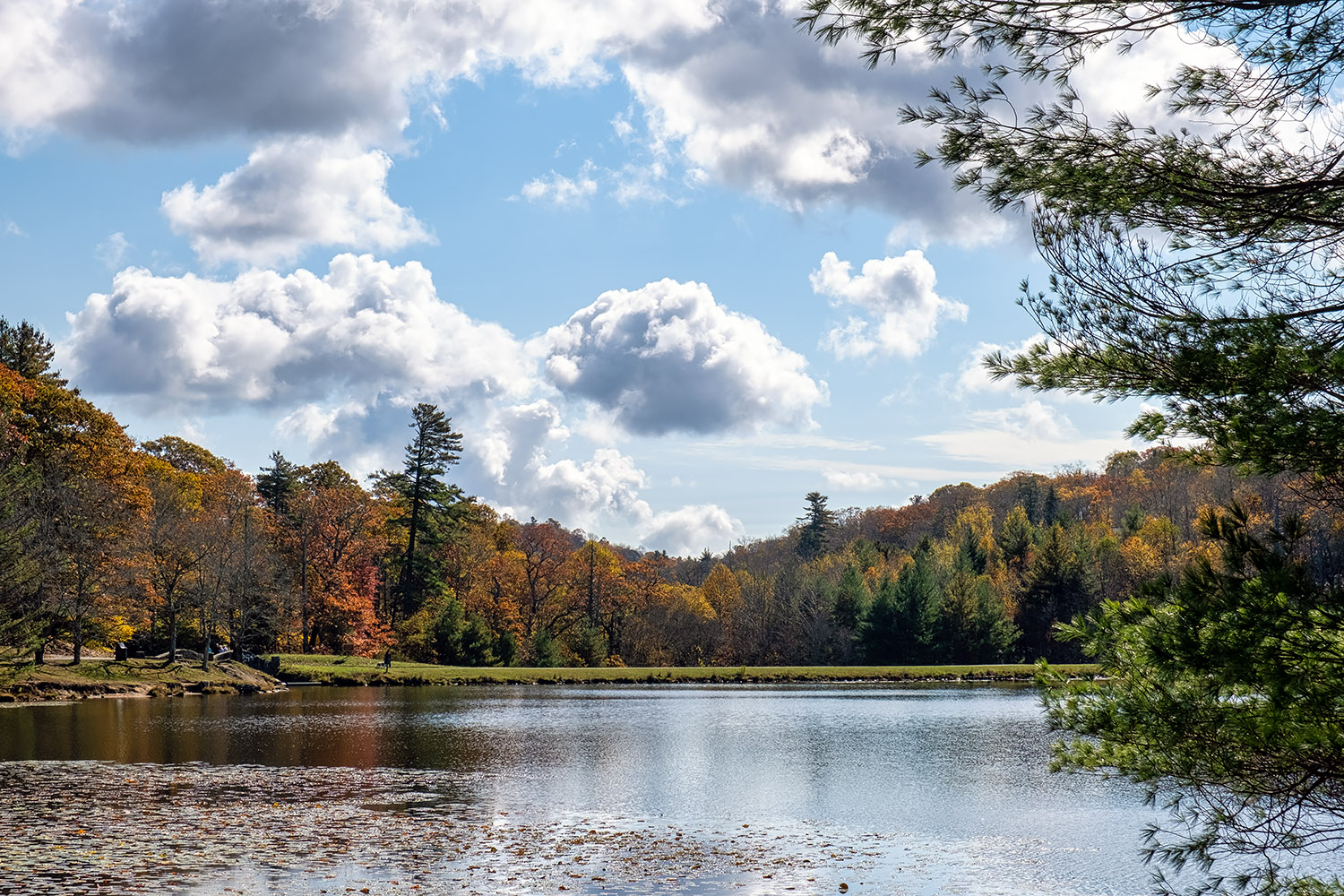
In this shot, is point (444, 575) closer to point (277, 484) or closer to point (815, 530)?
point (277, 484)

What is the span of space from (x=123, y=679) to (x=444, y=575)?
35.6 metres

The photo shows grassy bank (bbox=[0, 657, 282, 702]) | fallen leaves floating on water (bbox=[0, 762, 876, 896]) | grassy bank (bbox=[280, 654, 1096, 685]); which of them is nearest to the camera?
fallen leaves floating on water (bbox=[0, 762, 876, 896])

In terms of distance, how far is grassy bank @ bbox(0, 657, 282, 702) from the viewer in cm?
3953

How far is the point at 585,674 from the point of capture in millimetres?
64875

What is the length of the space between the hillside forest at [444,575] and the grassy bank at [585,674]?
12.7 feet

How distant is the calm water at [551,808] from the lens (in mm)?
12094

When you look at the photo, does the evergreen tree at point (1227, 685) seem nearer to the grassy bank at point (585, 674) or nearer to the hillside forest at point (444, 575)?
the hillside forest at point (444, 575)

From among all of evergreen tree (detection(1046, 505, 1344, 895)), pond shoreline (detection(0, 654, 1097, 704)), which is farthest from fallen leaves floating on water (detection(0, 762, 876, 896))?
pond shoreline (detection(0, 654, 1097, 704))

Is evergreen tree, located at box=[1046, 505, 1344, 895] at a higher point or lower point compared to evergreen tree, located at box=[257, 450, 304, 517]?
lower

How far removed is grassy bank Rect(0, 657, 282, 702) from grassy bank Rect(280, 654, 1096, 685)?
5.13m

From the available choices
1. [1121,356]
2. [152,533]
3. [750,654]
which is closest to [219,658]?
[152,533]

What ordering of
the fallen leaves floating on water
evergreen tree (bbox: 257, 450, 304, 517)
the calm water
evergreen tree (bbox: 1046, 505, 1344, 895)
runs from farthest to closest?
evergreen tree (bbox: 257, 450, 304, 517)
the calm water
the fallen leaves floating on water
evergreen tree (bbox: 1046, 505, 1344, 895)

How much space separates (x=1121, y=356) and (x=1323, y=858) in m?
9.18

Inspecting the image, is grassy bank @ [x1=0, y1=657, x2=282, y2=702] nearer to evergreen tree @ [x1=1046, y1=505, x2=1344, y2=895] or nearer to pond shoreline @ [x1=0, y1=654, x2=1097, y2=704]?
pond shoreline @ [x1=0, y1=654, x2=1097, y2=704]
